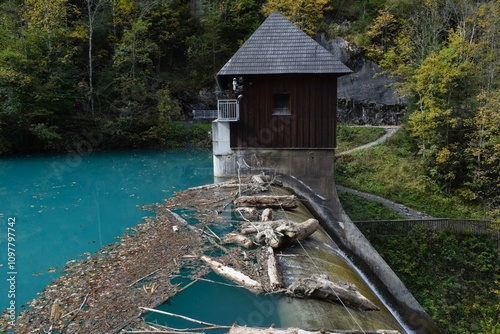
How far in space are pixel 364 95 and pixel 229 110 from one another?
801 inches

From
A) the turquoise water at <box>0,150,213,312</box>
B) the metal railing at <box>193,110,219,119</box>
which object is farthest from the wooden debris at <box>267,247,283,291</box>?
the metal railing at <box>193,110,219,119</box>

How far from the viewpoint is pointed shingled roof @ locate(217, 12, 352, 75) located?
1270 cm

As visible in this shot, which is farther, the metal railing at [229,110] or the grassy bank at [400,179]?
the grassy bank at [400,179]

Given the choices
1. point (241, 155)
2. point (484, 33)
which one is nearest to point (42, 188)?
point (241, 155)

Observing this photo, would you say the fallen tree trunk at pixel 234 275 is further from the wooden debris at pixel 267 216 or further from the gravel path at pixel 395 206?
the gravel path at pixel 395 206

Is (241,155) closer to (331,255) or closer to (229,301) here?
(331,255)

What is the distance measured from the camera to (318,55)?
508 inches

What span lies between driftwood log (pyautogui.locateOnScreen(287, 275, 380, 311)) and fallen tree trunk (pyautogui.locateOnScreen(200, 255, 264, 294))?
0.53 meters

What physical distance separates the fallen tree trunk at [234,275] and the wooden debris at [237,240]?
0.80 metres

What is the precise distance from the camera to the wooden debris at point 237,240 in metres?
6.90

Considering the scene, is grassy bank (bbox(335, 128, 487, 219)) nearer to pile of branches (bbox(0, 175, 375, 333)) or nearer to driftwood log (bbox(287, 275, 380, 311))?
pile of branches (bbox(0, 175, 375, 333))

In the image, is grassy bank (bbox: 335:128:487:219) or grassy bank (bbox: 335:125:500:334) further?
grassy bank (bbox: 335:128:487:219)

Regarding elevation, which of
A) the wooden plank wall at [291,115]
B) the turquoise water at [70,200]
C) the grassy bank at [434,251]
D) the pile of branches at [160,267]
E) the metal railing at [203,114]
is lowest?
the grassy bank at [434,251]

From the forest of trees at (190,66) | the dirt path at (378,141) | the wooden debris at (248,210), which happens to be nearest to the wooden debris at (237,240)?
the wooden debris at (248,210)
